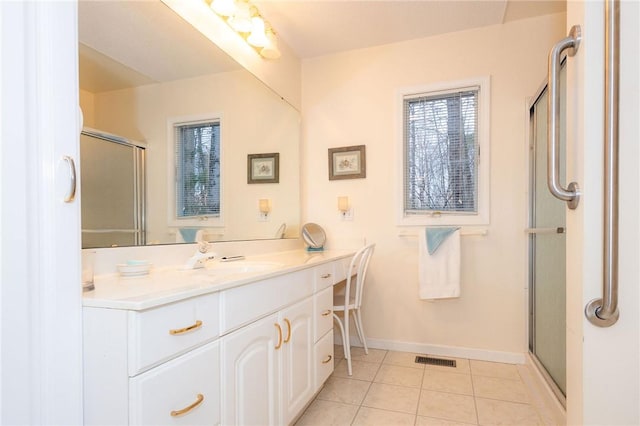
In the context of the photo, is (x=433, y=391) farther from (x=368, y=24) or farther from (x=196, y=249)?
(x=368, y=24)

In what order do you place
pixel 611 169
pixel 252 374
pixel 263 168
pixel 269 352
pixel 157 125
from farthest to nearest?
pixel 263 168
pixel 157 125
pixel 269 352
pixel 252 374
pixel 611 169

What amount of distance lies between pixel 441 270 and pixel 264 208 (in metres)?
1.31

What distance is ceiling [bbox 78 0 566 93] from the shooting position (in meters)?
1.21

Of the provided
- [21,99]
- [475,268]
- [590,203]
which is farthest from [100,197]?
[475,268]

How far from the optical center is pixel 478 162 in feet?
7.89

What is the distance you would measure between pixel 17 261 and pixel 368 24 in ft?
7.88

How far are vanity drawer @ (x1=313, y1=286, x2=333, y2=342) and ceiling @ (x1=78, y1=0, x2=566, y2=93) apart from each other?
1.30 m

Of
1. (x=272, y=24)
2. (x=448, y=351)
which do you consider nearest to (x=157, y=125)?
(x=272, y=24)

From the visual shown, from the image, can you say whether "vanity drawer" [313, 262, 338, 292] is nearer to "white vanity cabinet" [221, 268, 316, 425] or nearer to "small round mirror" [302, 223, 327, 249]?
"white vanity cabinet" [221, 268, 316, 425]

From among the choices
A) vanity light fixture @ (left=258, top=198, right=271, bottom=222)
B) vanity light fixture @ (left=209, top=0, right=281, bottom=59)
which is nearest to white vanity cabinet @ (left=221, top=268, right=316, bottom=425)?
vanity light fixture @ (left=258, top=198, right=271, bottom=222)

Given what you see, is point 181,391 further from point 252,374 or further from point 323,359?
point 323,359

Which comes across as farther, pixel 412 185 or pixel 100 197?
pixel 412 185

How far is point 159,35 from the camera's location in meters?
1.50

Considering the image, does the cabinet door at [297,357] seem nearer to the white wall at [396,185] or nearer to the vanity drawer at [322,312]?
the vanity drawer at [322,312]
